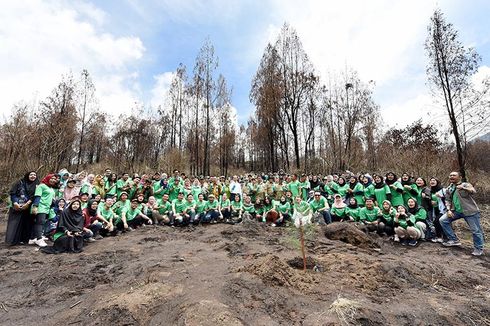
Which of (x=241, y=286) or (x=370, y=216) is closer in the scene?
(x=241, y=286)

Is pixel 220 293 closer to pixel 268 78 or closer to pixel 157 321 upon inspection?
pixel 157 321

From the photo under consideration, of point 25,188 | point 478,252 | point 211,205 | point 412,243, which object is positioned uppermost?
point 25,188

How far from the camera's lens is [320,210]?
9250mm

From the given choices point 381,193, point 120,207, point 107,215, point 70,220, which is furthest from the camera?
point 120,207

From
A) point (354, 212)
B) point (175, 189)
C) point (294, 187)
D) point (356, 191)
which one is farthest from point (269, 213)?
point (175, 189)

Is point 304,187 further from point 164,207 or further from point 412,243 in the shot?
point 164,207

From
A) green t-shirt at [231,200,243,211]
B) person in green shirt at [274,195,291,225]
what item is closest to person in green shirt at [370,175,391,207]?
person in green shirt at [274,195,291,225]

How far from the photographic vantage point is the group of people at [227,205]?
21.8 feet

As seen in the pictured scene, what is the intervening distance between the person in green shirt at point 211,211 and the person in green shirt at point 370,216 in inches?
191

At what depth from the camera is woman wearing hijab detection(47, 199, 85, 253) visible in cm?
635

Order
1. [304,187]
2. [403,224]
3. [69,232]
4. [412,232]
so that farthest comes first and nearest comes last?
1. [304,187]
2. [403,224]
3. [412,232]
4. [69,232]

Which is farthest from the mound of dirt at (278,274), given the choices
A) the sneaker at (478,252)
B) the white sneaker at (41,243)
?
the white sneaker at (41,243)

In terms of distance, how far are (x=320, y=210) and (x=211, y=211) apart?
12.5 ft

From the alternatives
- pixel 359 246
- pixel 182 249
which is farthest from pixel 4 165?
pixel 359 246
